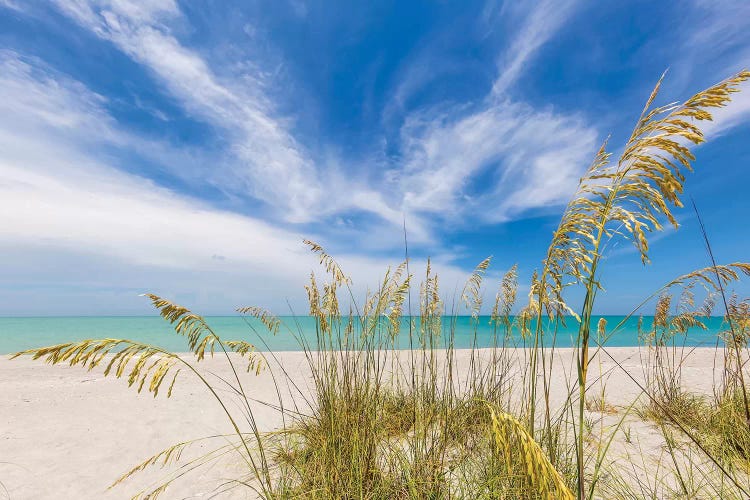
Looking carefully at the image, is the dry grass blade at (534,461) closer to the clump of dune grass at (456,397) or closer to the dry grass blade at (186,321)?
the clump of dune grass at (456,397)

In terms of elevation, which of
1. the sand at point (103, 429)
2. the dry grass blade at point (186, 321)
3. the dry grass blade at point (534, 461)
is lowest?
the sand at point (103, 429)

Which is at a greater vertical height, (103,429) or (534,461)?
(534,461)

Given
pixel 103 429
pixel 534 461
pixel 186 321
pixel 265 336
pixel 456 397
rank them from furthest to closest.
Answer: pixel 265 336, pixel 103 429, pixel 456 397, pixel 186 321, pixel 534 461

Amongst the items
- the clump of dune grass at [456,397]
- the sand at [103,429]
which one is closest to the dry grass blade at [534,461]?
the clump of dune grass at [456,397]

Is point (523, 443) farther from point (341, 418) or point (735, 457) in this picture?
point (735, 457)

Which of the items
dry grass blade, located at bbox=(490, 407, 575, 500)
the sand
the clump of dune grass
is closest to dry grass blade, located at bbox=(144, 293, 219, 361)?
the clump of dune grass

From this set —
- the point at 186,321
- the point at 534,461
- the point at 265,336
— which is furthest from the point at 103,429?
the point at 265,336

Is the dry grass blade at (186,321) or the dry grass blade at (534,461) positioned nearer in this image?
the dry grass blade at (534,461)

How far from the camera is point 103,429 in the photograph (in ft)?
18.7

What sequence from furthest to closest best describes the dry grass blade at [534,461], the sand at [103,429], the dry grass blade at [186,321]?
the sand at [103,429] < the dry grass blade at [186,321] < the dry grass blade at [534,461]

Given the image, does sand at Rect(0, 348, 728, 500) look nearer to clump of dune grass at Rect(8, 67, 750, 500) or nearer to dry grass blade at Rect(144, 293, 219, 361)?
clump of dune grass at Rect(8, 67, 750, 500)

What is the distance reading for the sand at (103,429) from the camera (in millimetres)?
3936

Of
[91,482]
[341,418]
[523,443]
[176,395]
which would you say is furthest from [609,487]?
[176,395]

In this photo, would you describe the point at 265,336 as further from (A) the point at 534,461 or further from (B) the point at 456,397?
(A) the point at 534,461
